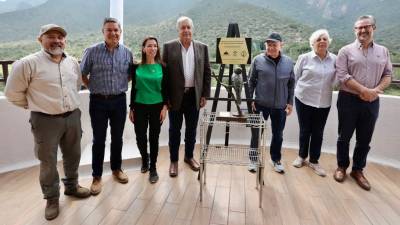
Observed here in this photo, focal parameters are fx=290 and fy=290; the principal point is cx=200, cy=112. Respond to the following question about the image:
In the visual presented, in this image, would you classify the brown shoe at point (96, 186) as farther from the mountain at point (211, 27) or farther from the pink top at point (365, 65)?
the mountain at point (211, 27)

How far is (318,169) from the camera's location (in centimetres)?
306

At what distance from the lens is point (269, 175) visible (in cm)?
298

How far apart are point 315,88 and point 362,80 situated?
412mm

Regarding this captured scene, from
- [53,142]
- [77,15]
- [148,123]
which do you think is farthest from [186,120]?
[77,15]

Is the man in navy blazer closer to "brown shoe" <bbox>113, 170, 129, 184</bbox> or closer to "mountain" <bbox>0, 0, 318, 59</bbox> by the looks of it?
"brown shoe" <bbox>113, 170, 129, 184</bbox>

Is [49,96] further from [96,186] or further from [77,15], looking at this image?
[77,15]

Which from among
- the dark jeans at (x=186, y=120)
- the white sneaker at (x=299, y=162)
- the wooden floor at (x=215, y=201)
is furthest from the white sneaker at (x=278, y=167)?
the dark jeans at (x=186, y=120)

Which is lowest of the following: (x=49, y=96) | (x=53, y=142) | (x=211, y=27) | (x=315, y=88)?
(x=53, y=142)

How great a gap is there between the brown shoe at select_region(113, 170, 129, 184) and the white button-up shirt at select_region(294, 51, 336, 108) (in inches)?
75.0

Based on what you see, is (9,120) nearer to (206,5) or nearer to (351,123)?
(351,123)

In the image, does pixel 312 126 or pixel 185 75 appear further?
pixel 312 126

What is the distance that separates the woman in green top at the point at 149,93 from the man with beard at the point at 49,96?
0.51m

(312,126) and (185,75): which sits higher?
(185,75)

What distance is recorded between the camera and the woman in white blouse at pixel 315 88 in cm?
282
